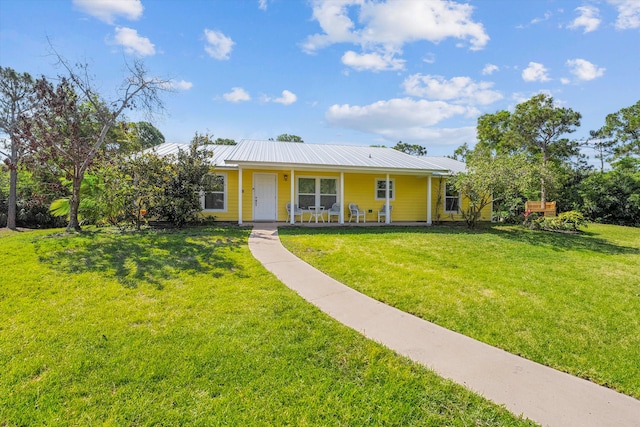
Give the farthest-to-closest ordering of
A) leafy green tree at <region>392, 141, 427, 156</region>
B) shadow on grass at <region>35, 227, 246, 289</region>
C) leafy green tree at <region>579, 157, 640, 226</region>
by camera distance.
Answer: leafy green tree at <region>392, 141, 427, 156</region>, leafy green tree at <region>579, 157, 640, 226</region>, shadow on grass at <region>35, 227, 246, 289</region>

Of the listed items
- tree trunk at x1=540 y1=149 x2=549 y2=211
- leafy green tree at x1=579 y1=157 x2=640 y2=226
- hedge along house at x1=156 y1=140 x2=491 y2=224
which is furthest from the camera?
leafy green tree at x1=579 y1=157 x2=640 y2=226

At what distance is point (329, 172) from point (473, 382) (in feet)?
37.6

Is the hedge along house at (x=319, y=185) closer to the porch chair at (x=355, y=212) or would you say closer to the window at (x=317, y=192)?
the window at (x=317, y=192)

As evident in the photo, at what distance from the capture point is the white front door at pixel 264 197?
Answer: 13164mm

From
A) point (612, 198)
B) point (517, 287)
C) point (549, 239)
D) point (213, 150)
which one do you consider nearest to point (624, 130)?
point (612, 198)

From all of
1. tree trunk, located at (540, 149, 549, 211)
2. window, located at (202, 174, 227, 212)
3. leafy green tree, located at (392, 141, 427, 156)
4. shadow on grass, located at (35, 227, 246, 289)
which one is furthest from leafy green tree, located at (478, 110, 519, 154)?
leafy green tree, located at (392, 141, 427, 156)

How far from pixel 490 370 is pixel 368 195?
11.7 meters

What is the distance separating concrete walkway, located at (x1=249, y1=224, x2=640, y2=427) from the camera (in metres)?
2.39

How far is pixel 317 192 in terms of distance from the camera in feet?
45.1

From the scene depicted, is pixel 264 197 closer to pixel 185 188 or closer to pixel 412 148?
pixel 185 188

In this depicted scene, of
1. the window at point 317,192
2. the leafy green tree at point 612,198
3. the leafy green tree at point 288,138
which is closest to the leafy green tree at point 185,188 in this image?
the window at point 317,192

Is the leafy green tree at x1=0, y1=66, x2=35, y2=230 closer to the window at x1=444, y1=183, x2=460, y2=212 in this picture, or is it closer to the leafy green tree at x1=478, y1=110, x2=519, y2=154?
the window at x1=444, y1=183, x2=460, y2=212

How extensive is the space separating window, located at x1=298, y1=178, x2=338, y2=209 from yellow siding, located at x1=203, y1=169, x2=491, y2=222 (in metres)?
0.28

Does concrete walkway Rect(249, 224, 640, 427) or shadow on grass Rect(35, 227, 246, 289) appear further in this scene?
shadow on grass Rect(35, 227, 246, 289)
